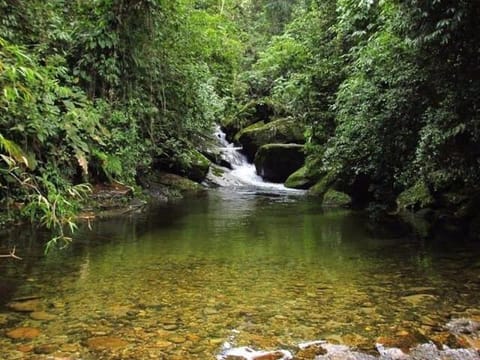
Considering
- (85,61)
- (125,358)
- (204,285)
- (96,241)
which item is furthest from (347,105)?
(125,358)

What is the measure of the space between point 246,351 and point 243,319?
68 centimetres

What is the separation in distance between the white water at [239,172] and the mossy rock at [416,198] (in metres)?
6.55

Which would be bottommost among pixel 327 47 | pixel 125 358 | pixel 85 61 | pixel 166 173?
pixel 125 358

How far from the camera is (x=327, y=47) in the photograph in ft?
54.8

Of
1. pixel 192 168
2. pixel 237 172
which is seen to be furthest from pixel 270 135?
pixel 192 168

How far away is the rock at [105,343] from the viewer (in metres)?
3.89

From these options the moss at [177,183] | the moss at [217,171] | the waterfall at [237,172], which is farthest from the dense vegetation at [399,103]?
the moss at [217,171]

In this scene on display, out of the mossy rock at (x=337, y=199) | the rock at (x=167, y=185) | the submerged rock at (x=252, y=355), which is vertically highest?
the rock at (x=167, y=185)

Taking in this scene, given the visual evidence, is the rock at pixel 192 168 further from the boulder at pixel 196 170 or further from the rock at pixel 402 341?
the rock at pixel 402 341

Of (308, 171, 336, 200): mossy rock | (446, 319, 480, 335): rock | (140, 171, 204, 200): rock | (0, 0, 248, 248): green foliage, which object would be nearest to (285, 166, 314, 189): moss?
(308, 171, 336, 200): mossy rock

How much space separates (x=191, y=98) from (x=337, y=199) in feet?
17.2

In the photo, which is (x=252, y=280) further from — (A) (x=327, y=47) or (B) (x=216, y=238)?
(A) (x=327, y=47)

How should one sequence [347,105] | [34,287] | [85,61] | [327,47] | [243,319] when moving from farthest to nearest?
[327,47] < [347,105] < [85,61] < [34,287] < [243,319]

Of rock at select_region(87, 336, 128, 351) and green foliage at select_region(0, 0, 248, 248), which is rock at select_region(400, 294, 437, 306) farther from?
green foliage at select_region(0, 0, 248, 248)
